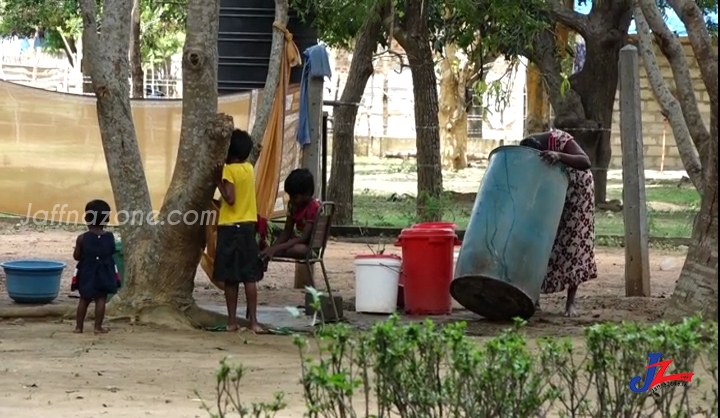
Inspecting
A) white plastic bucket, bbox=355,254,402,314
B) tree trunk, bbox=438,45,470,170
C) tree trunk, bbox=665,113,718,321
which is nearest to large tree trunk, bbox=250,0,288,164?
white plastic bucket, bbox=355,254,402,314

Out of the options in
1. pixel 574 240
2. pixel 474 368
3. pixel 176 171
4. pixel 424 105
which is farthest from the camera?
pixel 424 105

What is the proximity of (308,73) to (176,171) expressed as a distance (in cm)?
203

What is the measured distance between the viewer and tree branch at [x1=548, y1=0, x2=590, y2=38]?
63.6 ft

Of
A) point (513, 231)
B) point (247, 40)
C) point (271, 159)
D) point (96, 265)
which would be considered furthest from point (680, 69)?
point (96, 265)

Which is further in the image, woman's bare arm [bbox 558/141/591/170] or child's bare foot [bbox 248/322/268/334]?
woman's bare arm [bbox 558/141/591/170]

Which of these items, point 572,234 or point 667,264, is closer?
point 572,234

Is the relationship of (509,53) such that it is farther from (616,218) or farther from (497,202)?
(497,202)

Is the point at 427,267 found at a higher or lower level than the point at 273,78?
lower

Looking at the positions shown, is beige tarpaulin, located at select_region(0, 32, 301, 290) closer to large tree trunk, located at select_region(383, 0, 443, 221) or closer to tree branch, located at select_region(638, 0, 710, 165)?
large tree trunk, located at select_region(383, 0, 443, 221)

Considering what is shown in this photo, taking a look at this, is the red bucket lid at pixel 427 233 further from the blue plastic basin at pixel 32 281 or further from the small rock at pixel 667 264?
the small rock at pixel 667 264

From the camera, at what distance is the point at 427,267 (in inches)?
A: 351

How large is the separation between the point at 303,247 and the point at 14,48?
3222 centimetres

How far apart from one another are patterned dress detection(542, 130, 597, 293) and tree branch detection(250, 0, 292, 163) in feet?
6.50

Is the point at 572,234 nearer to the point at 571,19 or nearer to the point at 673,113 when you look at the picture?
the point at 673,113
